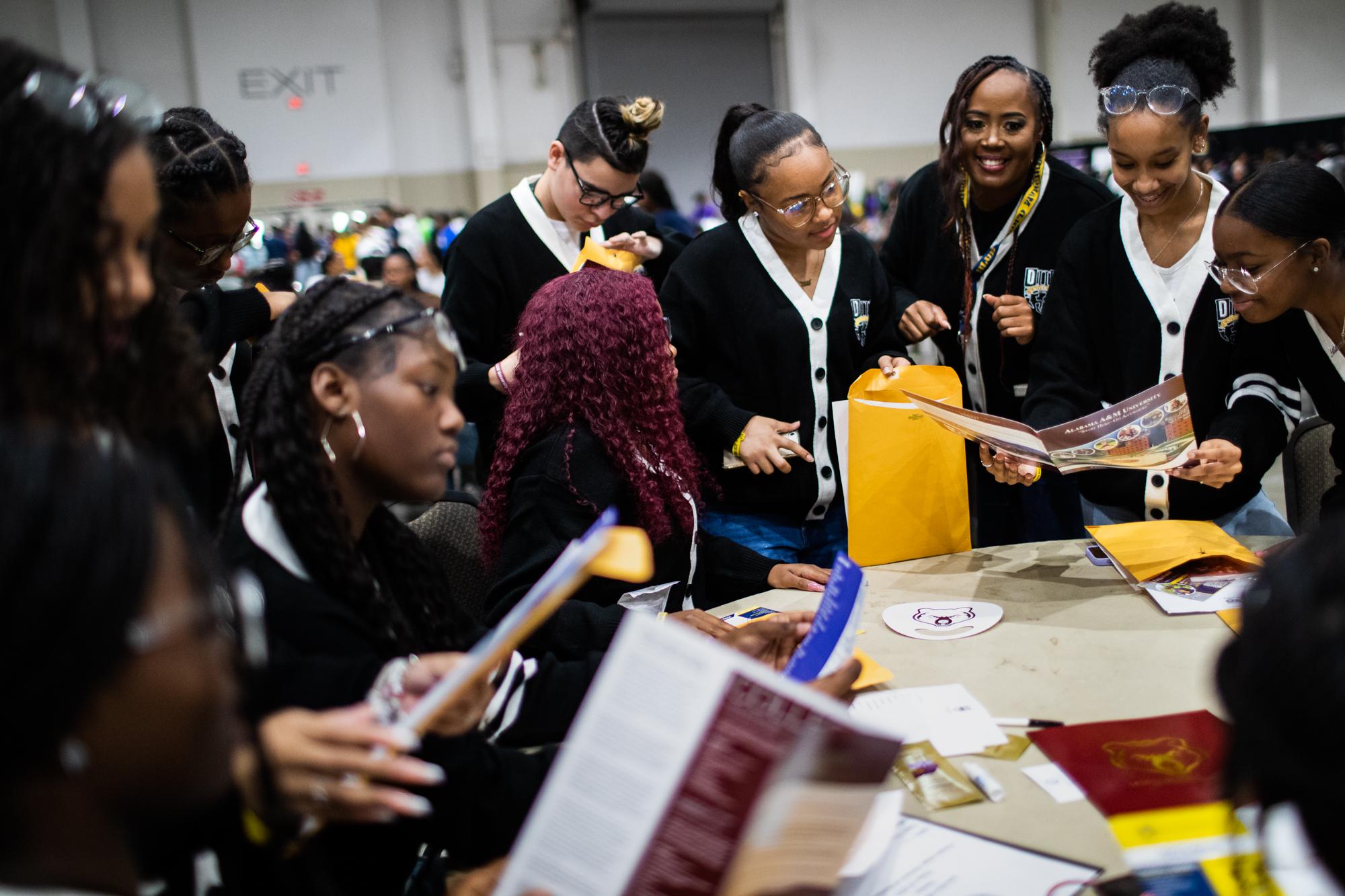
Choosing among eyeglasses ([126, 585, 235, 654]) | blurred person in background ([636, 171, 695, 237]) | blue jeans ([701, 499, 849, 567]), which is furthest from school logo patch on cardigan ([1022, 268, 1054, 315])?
blurred person in background ([636, 171, 695, 237])

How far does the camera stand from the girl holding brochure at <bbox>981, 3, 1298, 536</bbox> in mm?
2336

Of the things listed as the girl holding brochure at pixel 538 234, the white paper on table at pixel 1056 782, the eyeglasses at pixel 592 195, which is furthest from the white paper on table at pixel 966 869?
the eyeglasses at pixel 592 195

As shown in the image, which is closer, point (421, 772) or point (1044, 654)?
point (421, 772)

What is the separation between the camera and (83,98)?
3.59ft

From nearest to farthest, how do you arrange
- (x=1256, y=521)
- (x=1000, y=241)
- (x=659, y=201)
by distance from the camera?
1. (x=1256, y=521)
2. (x=1000, y=241)
3. (x=659, y=201)

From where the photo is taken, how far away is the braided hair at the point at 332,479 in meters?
1.37

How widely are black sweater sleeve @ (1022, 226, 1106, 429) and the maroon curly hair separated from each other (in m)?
0.97

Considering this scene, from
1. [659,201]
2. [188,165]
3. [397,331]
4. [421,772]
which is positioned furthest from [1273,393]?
[659,201]

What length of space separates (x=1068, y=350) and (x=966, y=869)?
1.67 m

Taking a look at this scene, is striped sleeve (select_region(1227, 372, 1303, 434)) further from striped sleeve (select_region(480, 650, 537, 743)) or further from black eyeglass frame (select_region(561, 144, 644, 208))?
striped sleeve (select_region(480, 650, 537, 743))

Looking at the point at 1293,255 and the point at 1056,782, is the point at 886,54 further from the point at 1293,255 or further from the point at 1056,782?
the point at 1056,782

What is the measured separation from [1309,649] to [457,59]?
13900 mm

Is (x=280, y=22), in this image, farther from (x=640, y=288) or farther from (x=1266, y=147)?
(x=640, y=288)

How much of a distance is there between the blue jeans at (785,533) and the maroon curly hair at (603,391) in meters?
0.48
